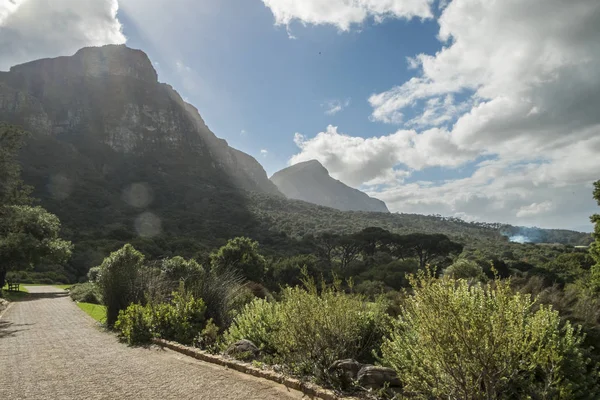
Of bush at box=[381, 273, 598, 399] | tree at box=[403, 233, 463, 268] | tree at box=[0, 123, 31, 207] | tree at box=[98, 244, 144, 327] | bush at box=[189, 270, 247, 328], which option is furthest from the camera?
tree at box=[403, 233, 463, 268]

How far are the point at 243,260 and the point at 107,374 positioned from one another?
25.2 meters

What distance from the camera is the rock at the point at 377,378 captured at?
511cm

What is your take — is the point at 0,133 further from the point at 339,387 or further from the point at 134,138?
the point at 134,138

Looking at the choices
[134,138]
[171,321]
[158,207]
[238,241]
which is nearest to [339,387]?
[171,321]

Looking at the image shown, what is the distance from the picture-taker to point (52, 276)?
146ft

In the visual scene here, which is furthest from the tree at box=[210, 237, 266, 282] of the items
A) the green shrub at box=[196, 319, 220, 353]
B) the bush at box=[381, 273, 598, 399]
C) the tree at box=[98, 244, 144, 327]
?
the bush at box=[381, 273, 598, 399]

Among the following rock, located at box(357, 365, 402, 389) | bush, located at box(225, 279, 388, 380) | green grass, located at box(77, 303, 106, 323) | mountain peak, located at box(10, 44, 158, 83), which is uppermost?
mountain peak, located at box(10, 44, 158, 83)

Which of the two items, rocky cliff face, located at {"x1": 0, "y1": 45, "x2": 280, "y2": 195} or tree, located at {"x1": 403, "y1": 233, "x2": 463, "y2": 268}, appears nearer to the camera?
tree, located at {"x1": 403, "y1": 233, "x2": 463, "y2": 268}

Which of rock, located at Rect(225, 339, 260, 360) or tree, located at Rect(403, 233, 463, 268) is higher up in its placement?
tree, located at Rect(403, 233, 463, 268)

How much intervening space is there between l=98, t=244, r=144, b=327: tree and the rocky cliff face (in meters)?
89.8

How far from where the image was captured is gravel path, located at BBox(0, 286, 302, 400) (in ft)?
17.9

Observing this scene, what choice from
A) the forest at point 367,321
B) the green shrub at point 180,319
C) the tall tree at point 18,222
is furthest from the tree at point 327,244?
the green shrub at point 180,319

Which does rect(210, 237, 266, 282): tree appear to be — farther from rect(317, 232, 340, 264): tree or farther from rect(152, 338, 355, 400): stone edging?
rect(317, 232, 340, 264): tree

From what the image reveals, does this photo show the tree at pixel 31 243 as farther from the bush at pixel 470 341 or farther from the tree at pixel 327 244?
the tree at pixel 327 244
